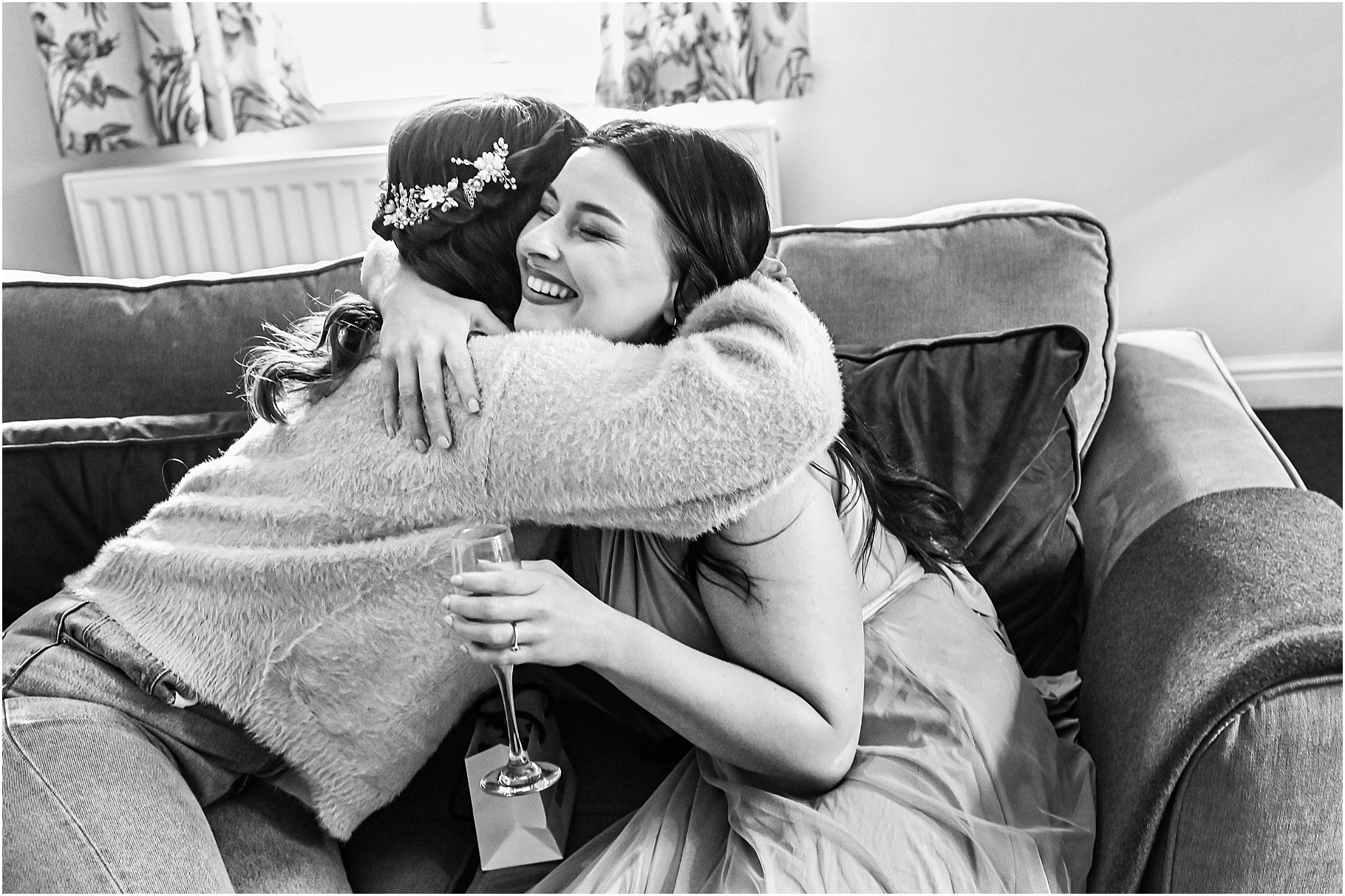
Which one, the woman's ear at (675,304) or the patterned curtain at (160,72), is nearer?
the woman's ear at (675,304)

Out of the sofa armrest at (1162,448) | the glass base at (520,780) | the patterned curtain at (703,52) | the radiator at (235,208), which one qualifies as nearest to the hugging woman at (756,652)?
the glass base at (520,780)

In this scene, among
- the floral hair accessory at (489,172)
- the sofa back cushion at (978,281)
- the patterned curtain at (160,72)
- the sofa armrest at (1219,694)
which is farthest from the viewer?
the patterned curtain at (160,72)

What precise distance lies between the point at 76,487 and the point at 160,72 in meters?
1.57

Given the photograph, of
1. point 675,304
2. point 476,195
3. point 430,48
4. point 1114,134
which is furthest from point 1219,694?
point 430,48

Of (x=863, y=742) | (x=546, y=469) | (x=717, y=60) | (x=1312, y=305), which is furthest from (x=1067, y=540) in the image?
(x=1312, y=305)

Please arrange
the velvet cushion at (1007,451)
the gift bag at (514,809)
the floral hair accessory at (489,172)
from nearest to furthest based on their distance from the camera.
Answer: the gift bag at (514,809), the floral hair accessory at (489,172), the velvet cushion at (1007,451)

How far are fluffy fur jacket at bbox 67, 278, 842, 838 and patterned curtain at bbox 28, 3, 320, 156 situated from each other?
5.71ft

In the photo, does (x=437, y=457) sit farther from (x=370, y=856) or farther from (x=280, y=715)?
(x=370, y=856)

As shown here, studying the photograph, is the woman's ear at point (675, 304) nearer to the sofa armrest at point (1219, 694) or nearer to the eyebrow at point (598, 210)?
the eyebrow at point (598, 210)

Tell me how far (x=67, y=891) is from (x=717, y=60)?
2110 millimetres

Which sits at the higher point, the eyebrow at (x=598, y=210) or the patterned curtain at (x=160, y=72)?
the patterned curtain at (x=160, y=72)

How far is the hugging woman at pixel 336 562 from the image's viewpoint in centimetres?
96

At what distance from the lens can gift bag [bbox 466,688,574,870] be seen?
1152 millimetres

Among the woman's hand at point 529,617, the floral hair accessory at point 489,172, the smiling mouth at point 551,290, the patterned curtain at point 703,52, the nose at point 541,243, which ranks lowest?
the woman's hand at point 529,617
